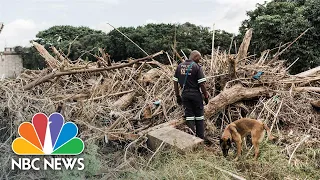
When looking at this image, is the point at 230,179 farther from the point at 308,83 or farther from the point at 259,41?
the point at 259,41

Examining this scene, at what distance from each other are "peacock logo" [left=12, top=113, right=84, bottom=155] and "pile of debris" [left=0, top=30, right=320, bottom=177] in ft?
0.95

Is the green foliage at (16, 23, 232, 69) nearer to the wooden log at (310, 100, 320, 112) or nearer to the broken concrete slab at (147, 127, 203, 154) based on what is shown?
the wooden log at (310, 100, 320, 112)

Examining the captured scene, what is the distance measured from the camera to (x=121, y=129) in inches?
230

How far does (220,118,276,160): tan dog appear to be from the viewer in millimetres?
5051

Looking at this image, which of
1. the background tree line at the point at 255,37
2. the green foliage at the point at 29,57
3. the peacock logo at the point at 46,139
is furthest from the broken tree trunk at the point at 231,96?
the green foliage at the point at 29,57

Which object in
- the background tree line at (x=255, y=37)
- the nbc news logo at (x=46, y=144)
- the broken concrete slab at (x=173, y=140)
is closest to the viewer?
the nbc news logo at (x=46, y=144)

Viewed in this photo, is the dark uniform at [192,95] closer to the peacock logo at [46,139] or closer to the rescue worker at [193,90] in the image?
the rescue worker at [193,90]

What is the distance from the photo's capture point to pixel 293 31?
1525 centimetres

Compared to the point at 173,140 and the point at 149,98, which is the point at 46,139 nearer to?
the point at 173,140

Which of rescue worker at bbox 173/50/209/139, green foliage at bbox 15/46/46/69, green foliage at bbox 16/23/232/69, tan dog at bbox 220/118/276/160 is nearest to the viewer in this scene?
tan dog at bbox 220/118/276/160

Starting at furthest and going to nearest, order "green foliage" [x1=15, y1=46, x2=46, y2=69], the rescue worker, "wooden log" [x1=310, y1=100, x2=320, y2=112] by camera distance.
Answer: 1. "green foliage" [x1=15, y1=46, x2=46, y2=69]
2. "wooden log" [x1=310, y1=100, x2=320, y2=112]
3. the rescue worker

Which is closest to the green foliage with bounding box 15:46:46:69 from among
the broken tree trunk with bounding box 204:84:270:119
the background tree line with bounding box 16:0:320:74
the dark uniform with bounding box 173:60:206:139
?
the background tree line with bounding box 16:0:320:74

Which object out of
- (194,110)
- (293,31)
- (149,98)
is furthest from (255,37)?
(194,110)

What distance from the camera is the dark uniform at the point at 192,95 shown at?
5.59 m
